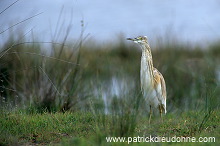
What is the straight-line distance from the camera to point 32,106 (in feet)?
26.0

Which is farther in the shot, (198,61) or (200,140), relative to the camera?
(198,61)

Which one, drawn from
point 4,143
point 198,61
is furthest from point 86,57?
point 4,143

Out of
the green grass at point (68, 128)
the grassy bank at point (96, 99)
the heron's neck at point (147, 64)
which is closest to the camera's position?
the grassy bank at point (96, 99)

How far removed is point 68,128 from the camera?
22.2 feet

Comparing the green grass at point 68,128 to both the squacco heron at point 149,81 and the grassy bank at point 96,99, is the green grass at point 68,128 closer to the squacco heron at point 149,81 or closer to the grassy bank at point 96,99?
the grassy bank at point 96,99

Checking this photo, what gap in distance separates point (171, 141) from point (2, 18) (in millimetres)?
3346

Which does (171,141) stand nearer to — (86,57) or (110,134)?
(110,134)

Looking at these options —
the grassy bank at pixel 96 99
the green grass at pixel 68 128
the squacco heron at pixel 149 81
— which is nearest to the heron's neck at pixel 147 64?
the squacco heron at pixel 149 81

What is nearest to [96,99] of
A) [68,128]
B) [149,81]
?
[68,128]

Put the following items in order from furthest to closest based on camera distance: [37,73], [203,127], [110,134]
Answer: [37,73], [203,127], [110,134]

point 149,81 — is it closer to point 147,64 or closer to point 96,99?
point 147,64

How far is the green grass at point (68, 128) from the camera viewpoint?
6033mm

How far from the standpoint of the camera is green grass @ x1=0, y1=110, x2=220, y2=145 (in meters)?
6.03

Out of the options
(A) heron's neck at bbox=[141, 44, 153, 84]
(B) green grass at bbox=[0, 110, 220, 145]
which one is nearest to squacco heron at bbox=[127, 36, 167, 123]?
(A) heron's neck at bbox=[141, 44, 153, 84]
